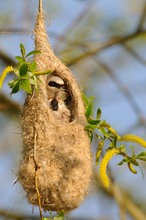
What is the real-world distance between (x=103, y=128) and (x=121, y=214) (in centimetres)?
164

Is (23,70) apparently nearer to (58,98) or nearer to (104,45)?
(58,98)

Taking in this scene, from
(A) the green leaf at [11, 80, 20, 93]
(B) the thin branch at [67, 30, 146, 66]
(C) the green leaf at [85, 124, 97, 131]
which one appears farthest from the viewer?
(B) the thin branch at [67, 30, 146, 66]

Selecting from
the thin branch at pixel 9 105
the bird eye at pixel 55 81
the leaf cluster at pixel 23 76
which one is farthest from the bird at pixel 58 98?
the thin branch at pixel 9 105

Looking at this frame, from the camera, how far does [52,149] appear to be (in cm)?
237

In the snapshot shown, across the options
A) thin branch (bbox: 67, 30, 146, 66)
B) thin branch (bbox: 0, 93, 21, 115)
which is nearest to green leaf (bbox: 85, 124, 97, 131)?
thin branch (bbox: 67, 30, 146, 66)

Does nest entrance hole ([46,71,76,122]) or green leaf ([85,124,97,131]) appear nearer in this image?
green leaf ([85,124,97,131])

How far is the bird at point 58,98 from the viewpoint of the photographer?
2.59 m

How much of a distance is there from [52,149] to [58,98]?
348 mm

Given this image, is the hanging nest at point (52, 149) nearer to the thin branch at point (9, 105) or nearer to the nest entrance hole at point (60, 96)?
the nest entrance hole at point (60, 96)

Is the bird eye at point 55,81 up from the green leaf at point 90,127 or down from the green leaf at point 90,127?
up

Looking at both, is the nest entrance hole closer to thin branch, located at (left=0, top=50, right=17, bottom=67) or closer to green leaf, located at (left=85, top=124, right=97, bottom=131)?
green leaf, located at (left=85, top=124, right=97, bottom=131)

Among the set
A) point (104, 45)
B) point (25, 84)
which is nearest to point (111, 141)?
point (25, 84)

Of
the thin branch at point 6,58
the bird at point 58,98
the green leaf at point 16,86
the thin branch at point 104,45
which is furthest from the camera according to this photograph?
the thin branch at point 6,58

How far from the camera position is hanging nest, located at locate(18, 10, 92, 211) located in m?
2.31
